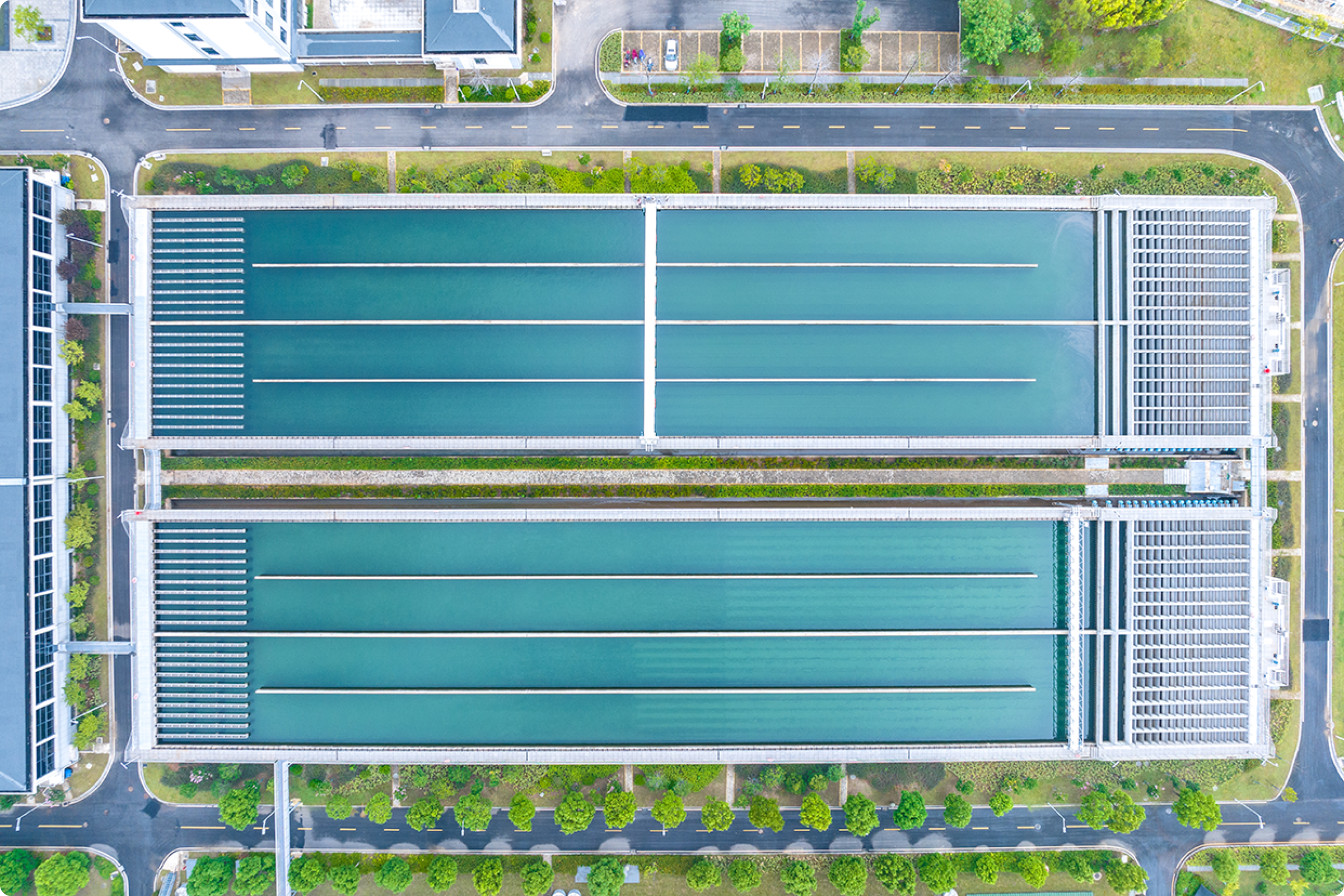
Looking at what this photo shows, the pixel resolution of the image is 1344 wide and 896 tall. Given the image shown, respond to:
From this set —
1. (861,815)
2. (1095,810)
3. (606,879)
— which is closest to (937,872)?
(861,815)

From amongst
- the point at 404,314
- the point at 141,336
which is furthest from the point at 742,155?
the point at 141,336

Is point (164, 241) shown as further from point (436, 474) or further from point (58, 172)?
point (436, 474)

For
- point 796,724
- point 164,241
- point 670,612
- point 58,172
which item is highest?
point 58,172

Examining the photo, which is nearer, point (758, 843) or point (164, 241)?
point (164, 241)

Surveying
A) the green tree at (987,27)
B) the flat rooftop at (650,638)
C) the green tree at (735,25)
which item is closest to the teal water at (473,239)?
the green tree at (735,25)

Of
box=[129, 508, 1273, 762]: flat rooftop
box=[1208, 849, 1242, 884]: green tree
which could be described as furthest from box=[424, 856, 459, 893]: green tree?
box=[1208, 849, 1242, 884]: green tree

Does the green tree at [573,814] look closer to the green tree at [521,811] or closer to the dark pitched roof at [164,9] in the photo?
the green tree at [521,811]

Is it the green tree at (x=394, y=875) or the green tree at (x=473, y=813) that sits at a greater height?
the green tree at (x=473, y=813)
